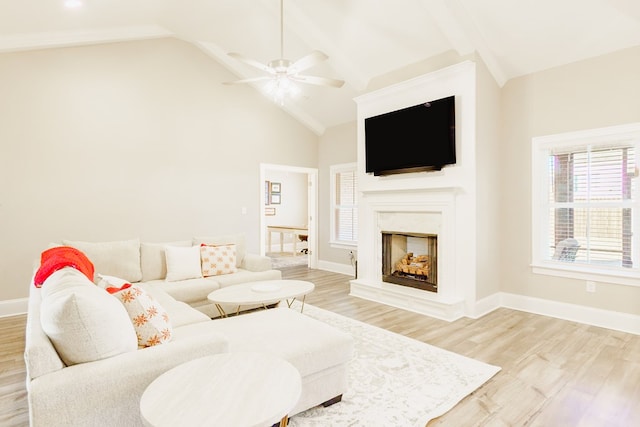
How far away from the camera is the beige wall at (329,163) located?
6555 millimetres

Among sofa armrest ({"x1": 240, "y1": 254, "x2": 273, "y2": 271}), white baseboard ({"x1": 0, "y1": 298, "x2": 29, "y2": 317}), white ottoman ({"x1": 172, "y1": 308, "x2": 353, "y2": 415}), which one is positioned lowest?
white baseboard ({"x1": 0, "y1": 298, "x2": 29, "y2": 317})

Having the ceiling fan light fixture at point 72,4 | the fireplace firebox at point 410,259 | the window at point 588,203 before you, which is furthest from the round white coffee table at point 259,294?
the ceiling fan light fixture at point 72,4

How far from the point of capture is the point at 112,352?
1595 millimetres

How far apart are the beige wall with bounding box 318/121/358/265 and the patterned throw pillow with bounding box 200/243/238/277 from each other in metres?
2.74

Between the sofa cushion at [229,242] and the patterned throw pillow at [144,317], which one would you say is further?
the sofa cushion at [229,242]

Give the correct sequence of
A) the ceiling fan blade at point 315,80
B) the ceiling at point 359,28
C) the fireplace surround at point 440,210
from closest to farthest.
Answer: the ceiling fan blade at point 315,80 < the ceiling at point 359,28 < the fireplace surround at point 440,210

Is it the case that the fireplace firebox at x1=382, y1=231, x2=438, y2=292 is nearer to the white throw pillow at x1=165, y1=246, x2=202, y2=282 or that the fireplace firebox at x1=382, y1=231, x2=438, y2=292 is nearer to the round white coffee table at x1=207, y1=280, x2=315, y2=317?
the round white coffee table at x1=207, y1=280, x2=315, y2=317

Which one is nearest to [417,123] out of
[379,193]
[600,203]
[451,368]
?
[379,193]

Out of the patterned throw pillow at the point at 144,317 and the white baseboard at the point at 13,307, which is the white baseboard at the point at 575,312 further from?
the white baseboard at the point at 13,307

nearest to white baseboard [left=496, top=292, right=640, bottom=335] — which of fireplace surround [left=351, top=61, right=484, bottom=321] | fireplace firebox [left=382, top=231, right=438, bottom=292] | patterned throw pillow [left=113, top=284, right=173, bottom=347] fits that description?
fireplace surround [left=351, top=61, right=484, bottom=321]

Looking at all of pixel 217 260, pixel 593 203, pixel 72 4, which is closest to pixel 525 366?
pixel 593 203

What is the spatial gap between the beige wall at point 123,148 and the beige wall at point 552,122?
3.92 m

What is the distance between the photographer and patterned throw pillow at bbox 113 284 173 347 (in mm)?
1915

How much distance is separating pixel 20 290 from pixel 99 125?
2.25 meters
